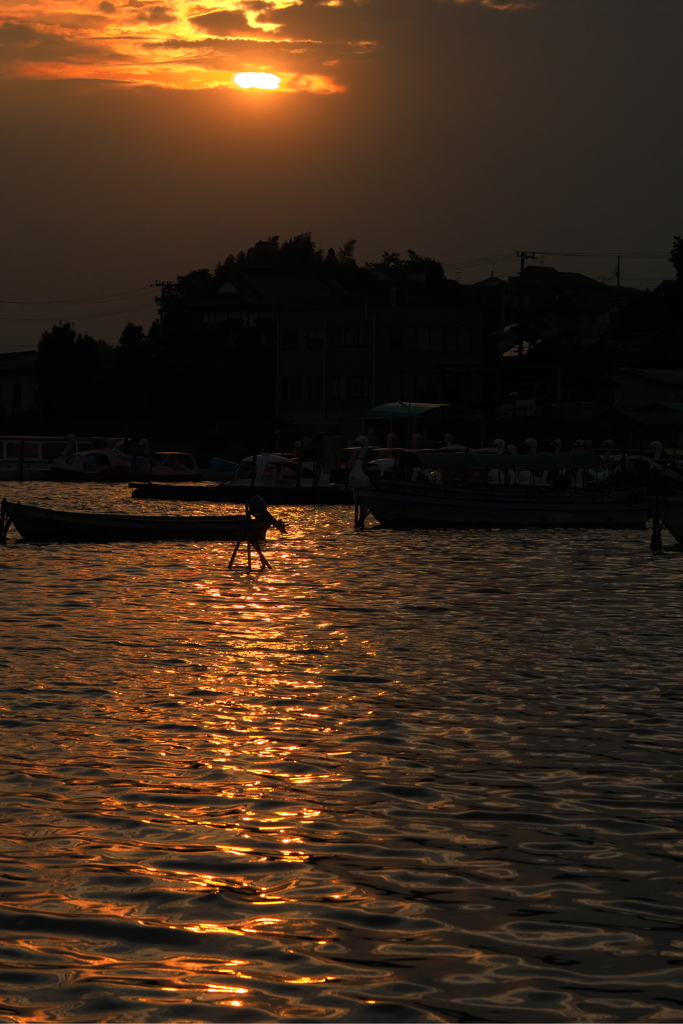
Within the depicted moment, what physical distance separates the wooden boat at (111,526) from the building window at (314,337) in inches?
2683

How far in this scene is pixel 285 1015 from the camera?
6.39 m

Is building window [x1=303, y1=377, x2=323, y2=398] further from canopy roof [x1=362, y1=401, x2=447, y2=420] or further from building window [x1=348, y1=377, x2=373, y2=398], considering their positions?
canopy roof [x1=362, y1=401, x2=447, y2=420]

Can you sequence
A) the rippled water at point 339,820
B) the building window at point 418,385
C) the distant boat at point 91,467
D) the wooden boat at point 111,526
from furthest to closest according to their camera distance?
the building window at point 418,385 < the distant boat at point 91,467 < the wooden boat at point 111,526 < the rippled water at point 339,820

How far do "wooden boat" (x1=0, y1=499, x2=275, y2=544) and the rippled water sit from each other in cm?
1424

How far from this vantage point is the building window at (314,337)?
10475 cm

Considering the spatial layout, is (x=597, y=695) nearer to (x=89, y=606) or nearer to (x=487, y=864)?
(x=487, y=864)

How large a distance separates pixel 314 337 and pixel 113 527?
229ft

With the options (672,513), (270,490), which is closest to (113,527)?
(672,513)

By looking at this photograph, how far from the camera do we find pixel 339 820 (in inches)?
388

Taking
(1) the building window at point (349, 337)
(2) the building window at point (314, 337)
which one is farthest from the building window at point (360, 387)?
(2) the building window at point (314, 337)

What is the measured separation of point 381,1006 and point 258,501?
23.6 meters

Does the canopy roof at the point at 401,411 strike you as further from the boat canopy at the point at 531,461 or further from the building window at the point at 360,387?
the boat canopy at the point at 531,461

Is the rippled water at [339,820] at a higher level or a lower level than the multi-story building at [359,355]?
lower

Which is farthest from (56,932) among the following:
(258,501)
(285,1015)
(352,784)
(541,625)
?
(258,501)
